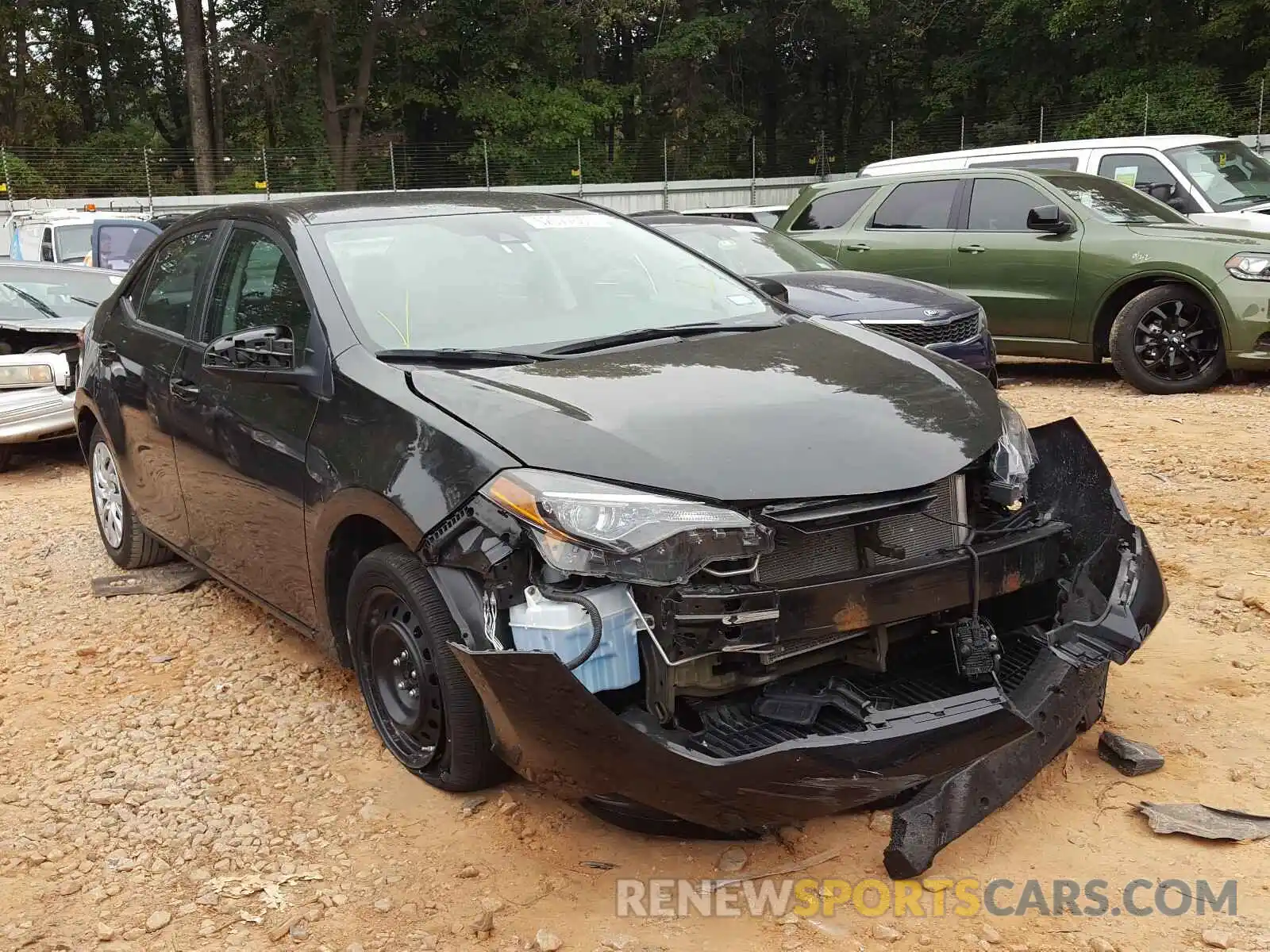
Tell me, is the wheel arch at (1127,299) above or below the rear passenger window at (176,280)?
below

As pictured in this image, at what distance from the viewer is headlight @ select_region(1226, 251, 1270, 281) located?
8.03 metres

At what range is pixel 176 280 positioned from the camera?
15.4ft

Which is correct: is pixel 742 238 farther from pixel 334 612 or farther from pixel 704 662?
pixel 704 662

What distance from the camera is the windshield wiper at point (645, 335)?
→ 140 inches

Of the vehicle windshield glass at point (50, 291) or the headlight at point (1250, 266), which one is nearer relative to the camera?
the headlight at point (1250, 266)

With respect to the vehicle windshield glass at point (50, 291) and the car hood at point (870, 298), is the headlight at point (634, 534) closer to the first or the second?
the car hood at point (870, 298)

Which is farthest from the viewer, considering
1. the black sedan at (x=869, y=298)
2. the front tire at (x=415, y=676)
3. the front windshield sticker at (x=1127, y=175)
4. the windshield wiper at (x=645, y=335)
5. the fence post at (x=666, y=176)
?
the fence post at (x=666, y=176)

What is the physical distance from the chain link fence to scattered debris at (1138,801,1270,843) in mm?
26525

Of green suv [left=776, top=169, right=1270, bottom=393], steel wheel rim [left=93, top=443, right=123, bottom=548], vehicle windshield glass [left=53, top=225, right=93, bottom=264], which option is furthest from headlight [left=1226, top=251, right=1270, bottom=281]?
vehicle windshield glass [left=53, top=225, right=93, bottom=264]

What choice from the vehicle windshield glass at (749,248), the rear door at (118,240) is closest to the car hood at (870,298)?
the vehicle windshield glass at (749,248)

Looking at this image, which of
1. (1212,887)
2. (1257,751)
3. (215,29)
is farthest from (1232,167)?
(215,29)

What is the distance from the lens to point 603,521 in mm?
2645

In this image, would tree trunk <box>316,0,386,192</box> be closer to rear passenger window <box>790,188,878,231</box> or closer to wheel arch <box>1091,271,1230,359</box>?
rear passenger window <box>790,188,878,231</box>

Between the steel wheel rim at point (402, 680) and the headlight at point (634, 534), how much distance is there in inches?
23.0
